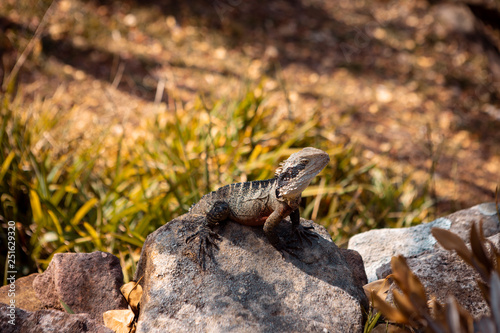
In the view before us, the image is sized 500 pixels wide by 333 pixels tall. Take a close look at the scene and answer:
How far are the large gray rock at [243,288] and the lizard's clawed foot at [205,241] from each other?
3 cm

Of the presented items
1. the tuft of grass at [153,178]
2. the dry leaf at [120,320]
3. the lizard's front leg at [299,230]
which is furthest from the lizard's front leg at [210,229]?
the tuft of grass at [153,178]

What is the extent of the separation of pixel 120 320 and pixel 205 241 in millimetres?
653

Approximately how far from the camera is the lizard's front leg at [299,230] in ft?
8.50

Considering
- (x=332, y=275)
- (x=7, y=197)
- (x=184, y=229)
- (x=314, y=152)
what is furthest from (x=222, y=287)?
(x=7, y=197)

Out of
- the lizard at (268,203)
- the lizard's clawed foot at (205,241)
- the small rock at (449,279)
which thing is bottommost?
the small rock at (449,279)

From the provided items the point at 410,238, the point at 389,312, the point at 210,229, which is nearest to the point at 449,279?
the point at 410,238

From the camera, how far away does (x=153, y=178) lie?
168 inches

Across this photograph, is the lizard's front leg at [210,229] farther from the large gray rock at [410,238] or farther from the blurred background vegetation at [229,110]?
the large gray rock at [410,238]

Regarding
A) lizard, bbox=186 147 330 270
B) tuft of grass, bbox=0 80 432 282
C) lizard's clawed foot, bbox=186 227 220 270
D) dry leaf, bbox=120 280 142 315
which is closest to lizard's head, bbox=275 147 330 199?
lizard, bbox=186 147 330 270

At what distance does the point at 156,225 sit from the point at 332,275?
5.68ft

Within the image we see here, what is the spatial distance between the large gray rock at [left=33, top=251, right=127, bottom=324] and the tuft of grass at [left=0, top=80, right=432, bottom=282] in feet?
2.31

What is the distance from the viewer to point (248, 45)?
7758 mm

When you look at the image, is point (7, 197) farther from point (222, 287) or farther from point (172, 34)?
point (172, 34)

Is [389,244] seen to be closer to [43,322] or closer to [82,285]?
[82,285]
